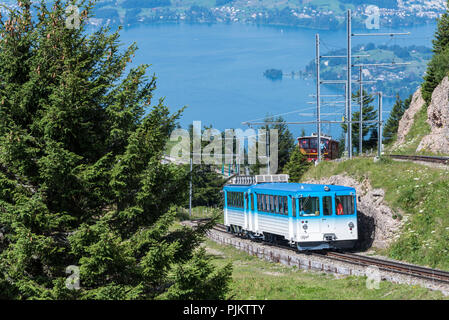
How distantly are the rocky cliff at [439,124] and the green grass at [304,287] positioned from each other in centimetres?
2444

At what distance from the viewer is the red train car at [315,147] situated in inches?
2975

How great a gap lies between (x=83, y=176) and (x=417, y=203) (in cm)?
2102

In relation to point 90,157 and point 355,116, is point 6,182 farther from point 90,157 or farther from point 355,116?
point 355,116

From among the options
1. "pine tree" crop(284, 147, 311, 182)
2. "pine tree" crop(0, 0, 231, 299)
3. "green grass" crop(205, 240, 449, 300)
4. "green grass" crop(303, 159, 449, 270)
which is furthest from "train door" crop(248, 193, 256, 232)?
"pine tree" crop(284, 147, 311, 182)

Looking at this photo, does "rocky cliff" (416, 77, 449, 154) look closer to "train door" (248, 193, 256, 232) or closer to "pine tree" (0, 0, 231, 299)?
"train door" (248, 193, 256, 232)

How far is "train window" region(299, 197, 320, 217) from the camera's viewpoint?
104 ft

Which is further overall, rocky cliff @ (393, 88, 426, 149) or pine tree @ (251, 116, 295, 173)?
pine tree @ (251, 116, 295, 173)

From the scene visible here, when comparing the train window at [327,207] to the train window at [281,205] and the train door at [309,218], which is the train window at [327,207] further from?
the train window at [281,205]

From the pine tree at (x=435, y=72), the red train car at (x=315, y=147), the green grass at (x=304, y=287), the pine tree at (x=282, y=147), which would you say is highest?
the pine tree at (x=435, y=72)

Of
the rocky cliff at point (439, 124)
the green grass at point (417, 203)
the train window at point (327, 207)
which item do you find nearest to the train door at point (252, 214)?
the train window at point (327, 207)

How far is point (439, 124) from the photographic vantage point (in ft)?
177

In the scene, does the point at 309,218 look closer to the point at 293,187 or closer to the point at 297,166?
the point at 293,187

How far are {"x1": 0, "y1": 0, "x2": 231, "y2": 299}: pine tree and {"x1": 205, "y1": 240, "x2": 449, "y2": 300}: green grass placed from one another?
2725 mm
